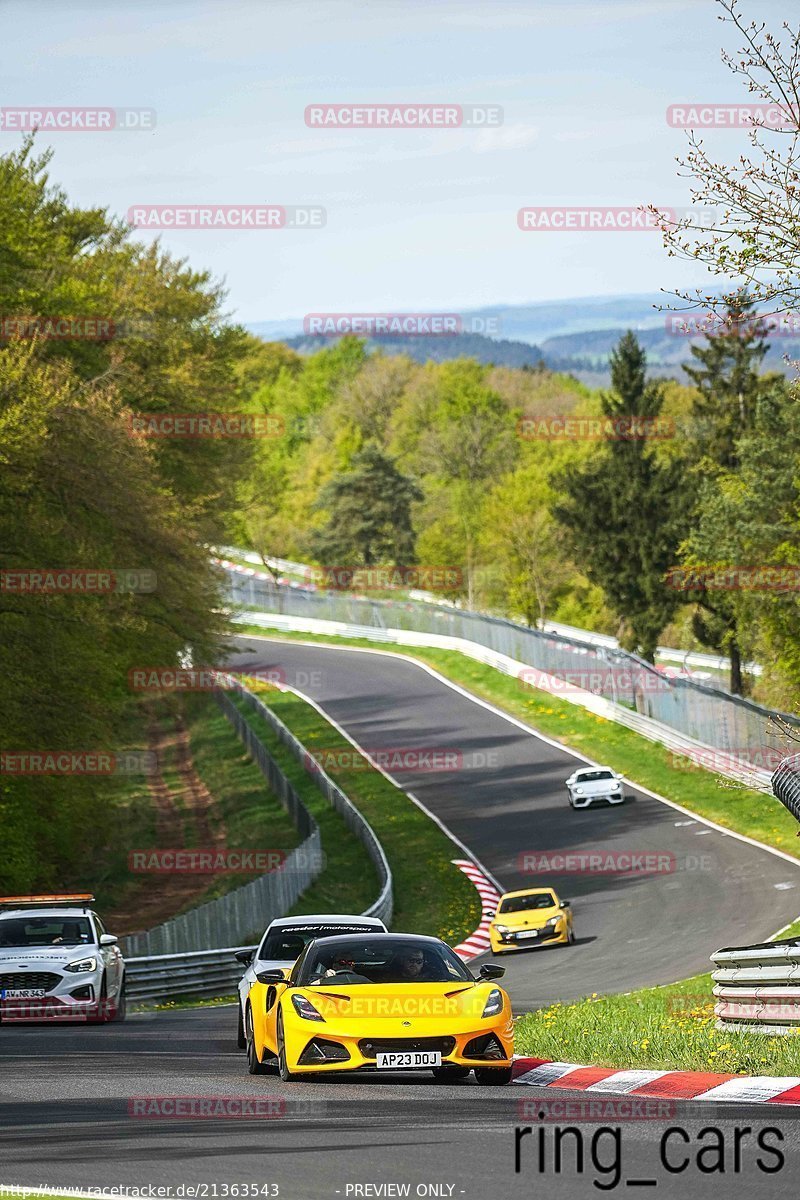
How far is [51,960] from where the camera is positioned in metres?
21.9

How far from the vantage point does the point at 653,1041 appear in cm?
1390

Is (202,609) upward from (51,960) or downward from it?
upward

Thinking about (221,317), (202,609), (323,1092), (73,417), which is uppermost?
(221,317)

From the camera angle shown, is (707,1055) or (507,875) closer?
(707,1055)

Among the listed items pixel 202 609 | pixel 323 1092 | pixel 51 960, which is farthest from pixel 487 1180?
pixel 202 609

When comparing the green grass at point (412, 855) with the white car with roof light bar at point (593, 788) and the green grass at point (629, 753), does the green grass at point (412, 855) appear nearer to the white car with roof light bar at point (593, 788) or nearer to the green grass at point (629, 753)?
the white car with roof light bar at point (593, 788)

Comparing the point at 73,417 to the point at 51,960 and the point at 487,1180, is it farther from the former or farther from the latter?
the point at 487,1180

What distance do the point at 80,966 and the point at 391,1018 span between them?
32.6 feet

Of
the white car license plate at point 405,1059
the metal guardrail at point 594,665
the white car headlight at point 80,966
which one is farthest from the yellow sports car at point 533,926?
the white car license plate at point 405,1059

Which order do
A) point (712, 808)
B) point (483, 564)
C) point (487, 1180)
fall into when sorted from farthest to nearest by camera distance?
point (483, 564), point (712, 808), point (487, 1180)

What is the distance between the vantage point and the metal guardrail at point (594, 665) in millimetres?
52344

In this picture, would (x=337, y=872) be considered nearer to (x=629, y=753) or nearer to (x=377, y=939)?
(x=629, y=753)

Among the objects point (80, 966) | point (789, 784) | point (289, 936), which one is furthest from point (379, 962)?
point (80, 966)

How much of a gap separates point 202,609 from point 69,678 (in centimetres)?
673
